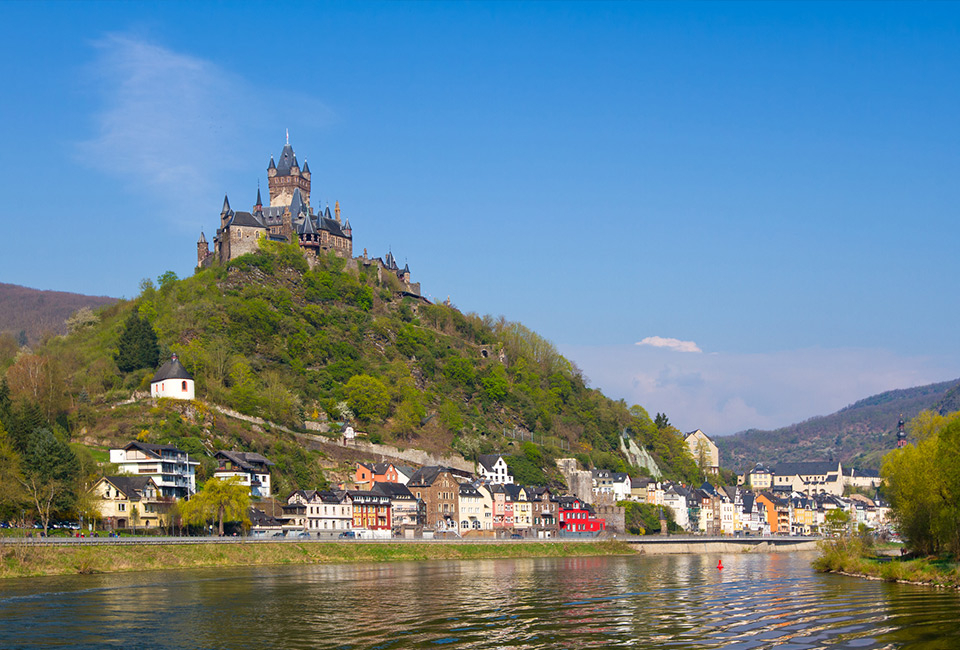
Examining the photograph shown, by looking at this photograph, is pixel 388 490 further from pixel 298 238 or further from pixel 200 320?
pixel 298 238

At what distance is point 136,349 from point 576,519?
6258 centimetres

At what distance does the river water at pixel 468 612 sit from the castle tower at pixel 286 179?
119 m

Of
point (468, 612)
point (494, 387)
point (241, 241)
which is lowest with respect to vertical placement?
point (468, 612)

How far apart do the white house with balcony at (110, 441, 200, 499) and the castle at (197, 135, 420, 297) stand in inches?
2750

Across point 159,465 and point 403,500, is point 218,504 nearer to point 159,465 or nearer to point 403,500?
point 159,465

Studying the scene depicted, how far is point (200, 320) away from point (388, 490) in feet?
140

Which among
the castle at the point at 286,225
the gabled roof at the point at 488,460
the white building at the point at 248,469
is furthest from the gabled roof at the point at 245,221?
the white building at the point at 248,469

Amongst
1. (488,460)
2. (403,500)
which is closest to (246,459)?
(403,500)

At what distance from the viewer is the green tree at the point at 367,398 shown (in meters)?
142

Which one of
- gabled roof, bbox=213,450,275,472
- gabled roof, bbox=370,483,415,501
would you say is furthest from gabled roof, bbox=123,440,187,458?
gabled roof, bbox=370,483,415,501

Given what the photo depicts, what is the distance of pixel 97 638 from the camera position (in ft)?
130

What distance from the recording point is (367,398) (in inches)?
5605

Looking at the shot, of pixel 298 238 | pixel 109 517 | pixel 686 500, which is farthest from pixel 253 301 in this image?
pixel 686 500

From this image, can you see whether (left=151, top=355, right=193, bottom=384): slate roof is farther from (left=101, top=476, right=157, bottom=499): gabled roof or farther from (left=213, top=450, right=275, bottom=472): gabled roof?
(left=101, top=476, right=157, bottom=499): gabled roof
